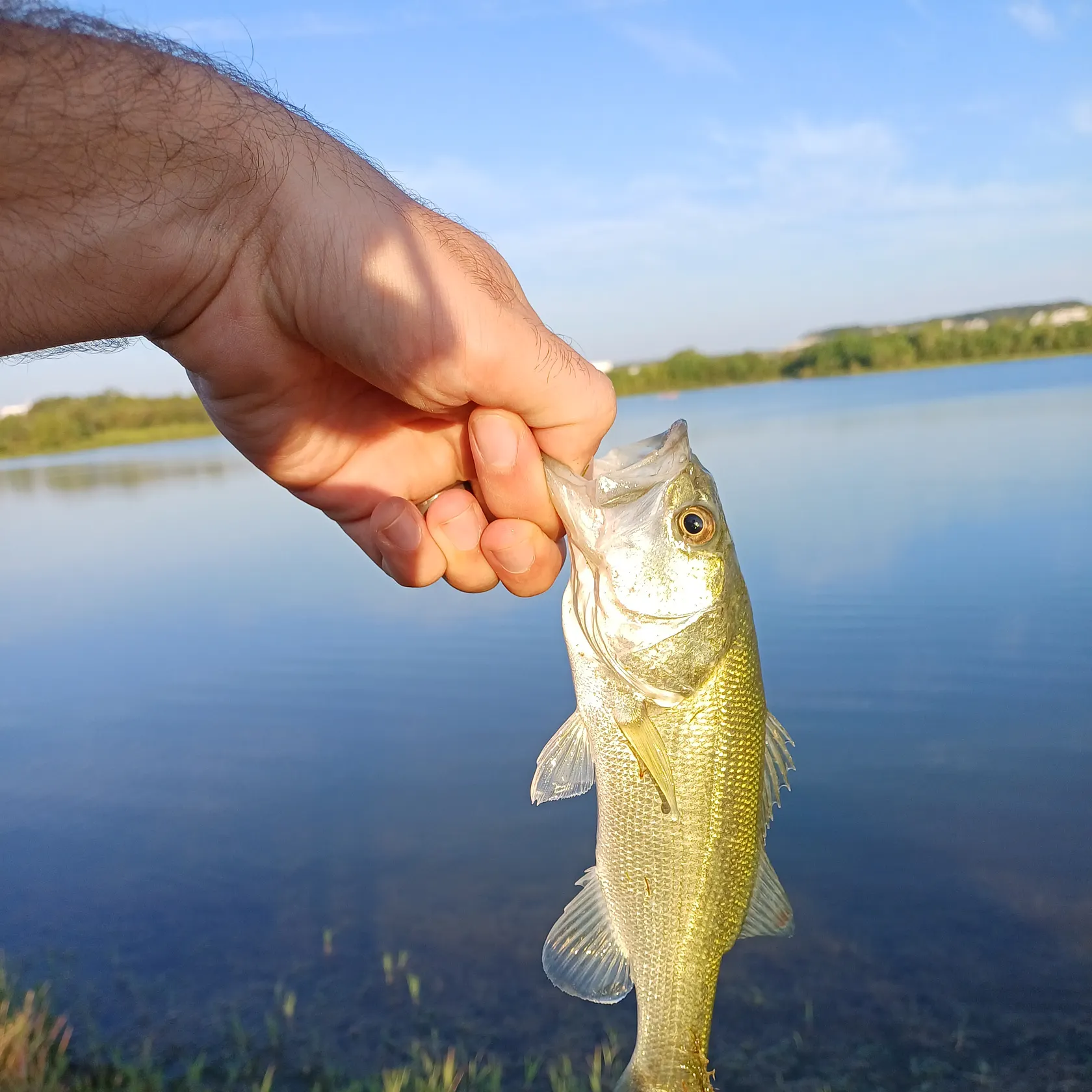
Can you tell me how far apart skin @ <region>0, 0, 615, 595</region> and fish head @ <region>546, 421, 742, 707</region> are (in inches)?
9.2

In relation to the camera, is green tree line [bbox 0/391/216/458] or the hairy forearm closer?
the hairy forearm

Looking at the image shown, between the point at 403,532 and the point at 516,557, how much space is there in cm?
46

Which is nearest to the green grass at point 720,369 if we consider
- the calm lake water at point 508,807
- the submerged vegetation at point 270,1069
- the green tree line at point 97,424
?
the green tree line at point 97,424

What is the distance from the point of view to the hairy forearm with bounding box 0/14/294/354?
223 centimetres

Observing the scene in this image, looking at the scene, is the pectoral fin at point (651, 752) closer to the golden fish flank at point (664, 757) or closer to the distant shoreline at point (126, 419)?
the golden fish flank at point (664, 757)

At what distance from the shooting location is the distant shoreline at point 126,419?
63.0 meters

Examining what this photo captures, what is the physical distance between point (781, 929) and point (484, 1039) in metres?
4.20

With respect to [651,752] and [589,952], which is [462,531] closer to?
[651,752]

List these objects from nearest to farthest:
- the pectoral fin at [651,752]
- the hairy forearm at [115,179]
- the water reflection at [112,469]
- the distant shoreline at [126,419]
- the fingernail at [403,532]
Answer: the hairy forearm at [115,179], the pectoral fin at [651,752], the fingernail at [403,532], the water reflection at [112,469], the distant shoreline at [126,419]

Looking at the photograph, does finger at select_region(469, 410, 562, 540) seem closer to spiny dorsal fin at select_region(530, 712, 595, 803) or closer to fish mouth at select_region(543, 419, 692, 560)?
fish mouth at select_region(543, 419, 692, 560)

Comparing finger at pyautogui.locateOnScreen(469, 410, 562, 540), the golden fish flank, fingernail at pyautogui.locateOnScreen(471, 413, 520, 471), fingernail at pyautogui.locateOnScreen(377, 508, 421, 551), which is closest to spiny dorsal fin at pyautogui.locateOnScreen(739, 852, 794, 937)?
the golden fish flank

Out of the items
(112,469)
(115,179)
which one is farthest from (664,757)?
(112,469)

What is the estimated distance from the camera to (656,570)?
2859 millimetres

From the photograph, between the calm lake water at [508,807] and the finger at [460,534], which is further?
the calm lake water at [508,807]
